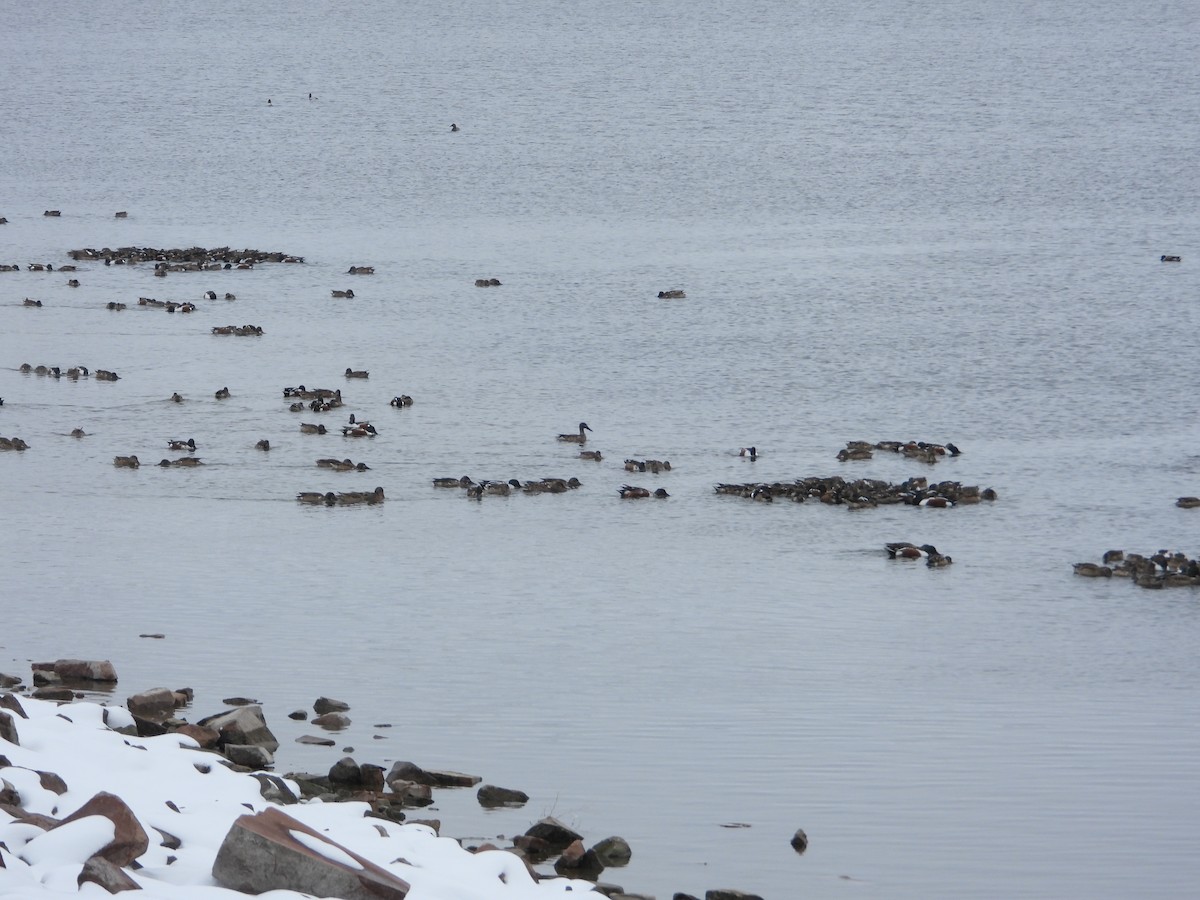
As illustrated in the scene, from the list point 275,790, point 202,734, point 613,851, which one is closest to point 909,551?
point 613,851

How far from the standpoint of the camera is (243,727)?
1461cm

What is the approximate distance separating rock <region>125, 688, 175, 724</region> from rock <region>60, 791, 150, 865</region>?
6.18m

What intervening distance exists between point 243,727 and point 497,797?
8.36ft

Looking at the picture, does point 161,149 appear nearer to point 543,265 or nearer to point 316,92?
point 316,92

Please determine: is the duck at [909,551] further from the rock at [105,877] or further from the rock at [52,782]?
the rock at [105,877]

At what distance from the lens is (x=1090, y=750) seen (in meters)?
16.4

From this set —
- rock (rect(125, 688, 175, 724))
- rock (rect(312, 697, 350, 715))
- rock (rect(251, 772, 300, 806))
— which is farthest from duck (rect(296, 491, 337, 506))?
rock (rect(251, 772, 300, 806))

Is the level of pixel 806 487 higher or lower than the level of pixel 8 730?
higher

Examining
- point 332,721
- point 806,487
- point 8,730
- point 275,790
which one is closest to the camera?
point 8,730

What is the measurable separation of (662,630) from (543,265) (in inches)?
1703

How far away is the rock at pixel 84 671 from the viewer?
17.1 metres

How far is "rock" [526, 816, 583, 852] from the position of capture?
12.9 metres

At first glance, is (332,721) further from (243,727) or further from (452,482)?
(452,482)

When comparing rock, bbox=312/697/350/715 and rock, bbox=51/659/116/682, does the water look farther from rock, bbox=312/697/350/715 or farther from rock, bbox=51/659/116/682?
rock, bbox=51/659/116/682
